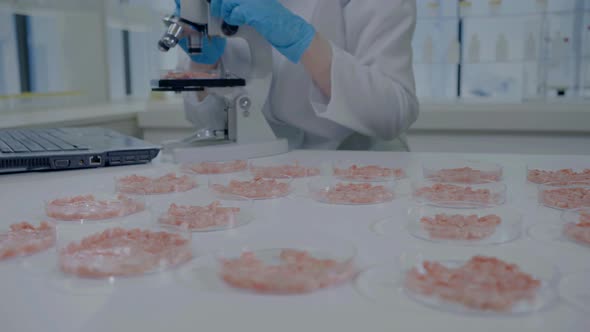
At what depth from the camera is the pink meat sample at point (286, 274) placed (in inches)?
22.1

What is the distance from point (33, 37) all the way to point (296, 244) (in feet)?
9.67

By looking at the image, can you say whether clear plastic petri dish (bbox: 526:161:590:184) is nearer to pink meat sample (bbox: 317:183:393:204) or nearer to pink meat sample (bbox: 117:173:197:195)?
pink meat sample (bbox: 317:183:393:204)

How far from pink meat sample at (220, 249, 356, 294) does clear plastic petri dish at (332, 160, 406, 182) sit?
538 millimetres

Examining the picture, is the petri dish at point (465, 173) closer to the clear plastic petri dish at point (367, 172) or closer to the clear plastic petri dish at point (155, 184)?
the clear plastic petri dish at point (367, 172)

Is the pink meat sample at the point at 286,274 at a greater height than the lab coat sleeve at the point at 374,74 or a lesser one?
lesser

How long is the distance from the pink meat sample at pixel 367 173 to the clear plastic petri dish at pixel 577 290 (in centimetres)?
57

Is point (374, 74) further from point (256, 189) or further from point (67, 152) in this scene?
point (67, 152)

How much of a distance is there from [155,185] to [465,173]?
1.99 ft

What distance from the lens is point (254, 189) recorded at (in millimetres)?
1030

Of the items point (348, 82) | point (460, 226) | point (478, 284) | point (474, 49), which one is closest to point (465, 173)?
point (460, 226)

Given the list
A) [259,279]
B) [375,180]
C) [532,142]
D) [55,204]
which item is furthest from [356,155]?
[532,142]

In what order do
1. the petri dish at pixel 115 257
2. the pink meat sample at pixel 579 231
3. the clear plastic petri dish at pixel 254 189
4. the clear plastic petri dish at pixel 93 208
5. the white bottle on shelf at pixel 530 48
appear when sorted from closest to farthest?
1. the petri dish at pixel 115 257
2. the pink meat sample at pixel 579 231
3. the clear plastic petri dish at pixel 93 208
4. the clear plastic petri dish at pixel 254 189
5. the white bottle on shelf at pixel 530 48

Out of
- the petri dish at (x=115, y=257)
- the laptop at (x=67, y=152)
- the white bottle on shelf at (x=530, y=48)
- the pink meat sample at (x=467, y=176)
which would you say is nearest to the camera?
the petri dish at (x=115, y=257)

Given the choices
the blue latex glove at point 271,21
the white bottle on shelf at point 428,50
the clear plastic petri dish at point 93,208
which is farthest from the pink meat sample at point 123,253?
the white bottle on shelf at point 428,50
